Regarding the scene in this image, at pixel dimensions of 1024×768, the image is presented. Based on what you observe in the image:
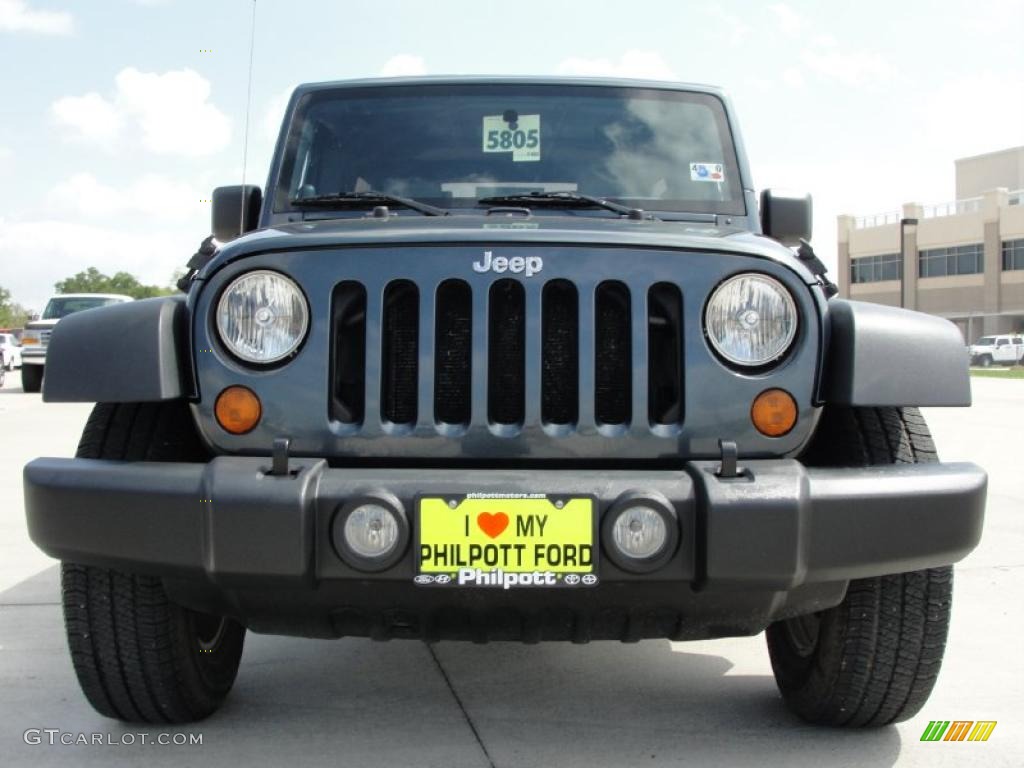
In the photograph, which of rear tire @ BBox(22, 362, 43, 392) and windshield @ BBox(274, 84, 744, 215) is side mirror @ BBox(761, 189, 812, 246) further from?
rear tire @ BBox(22, 362, 43, 392)

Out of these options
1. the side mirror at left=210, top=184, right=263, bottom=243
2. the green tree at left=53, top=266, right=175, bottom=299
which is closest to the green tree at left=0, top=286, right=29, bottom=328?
the green tree at left=53, top=266, right=175, bottom=299

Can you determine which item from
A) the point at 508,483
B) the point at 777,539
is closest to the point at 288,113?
the point at 508,483

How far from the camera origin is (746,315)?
2.62m

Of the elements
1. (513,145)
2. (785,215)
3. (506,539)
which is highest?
(513,145)

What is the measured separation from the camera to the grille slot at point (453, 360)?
2.65m

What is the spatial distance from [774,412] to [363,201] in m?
1.53

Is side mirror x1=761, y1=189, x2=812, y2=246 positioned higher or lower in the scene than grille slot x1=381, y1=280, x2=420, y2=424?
higher

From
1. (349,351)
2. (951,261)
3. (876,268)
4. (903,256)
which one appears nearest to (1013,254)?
(951,261)

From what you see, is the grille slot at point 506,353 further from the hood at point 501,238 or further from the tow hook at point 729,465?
the tow hook at point 729,465

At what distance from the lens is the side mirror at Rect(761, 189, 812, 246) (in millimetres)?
3826

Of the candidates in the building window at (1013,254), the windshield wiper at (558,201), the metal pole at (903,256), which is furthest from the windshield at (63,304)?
the building window at (1013,254)

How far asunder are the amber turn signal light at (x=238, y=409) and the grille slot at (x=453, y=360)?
0.42 metres

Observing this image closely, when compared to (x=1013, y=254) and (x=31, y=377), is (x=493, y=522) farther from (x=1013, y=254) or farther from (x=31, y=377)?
(x=1013, y=254)

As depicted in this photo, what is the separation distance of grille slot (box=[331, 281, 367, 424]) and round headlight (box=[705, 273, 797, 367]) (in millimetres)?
810
